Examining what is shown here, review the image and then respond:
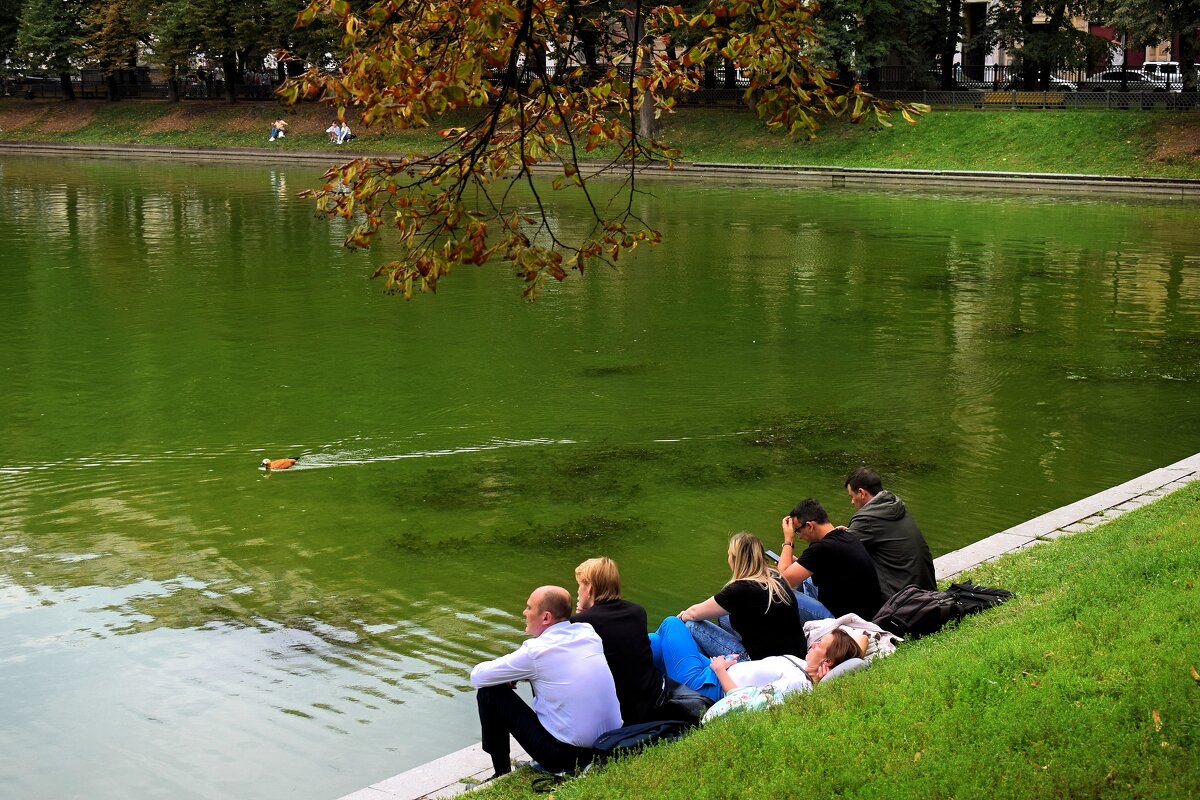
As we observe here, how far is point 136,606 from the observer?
9.03m

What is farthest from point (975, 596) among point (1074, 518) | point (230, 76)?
point (230, 76)

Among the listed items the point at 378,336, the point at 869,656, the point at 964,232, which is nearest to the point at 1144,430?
the point at 869,656

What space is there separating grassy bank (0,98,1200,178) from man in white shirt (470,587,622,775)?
32.6 meters

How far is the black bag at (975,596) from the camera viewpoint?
758 cm

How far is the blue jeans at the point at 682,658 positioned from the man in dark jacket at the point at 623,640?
0.28 metres

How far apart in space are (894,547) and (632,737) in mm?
2492

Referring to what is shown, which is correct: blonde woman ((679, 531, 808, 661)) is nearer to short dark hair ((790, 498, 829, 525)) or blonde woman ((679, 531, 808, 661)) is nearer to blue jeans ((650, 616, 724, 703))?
blue jeans ((650, 616, 724, 703))

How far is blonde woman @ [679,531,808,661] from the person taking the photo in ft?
22.7

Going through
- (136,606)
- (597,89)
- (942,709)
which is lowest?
(136,606)

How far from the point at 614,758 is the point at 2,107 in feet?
246

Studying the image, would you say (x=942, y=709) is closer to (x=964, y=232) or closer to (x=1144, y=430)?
(x=1144, y=430)

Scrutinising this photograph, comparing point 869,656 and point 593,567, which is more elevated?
point 593,567

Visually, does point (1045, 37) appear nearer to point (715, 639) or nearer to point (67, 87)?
point (715, 639)

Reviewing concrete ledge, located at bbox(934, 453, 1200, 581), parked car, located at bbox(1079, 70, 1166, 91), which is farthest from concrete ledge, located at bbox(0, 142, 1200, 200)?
concrete ledge, located at bbox(934, 453, 1200, 581)
